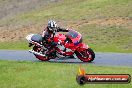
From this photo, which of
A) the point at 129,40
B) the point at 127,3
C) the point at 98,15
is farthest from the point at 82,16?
the point at 129,40

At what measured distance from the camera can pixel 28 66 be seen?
16.3m

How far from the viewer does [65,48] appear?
65.9ft

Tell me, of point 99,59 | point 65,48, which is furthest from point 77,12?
point 65,48

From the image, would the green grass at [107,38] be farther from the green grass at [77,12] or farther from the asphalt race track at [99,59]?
the asphalt race track at [99,59]

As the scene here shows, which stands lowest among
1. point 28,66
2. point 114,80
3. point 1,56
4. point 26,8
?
point 26,8

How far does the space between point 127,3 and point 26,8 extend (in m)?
13.2

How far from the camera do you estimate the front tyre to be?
64.8 ft

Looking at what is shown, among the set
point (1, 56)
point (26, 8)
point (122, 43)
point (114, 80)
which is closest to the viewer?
point (114, 80)

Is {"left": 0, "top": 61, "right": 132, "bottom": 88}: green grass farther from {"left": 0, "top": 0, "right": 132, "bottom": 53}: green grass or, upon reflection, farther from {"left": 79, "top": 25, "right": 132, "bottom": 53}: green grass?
{"left": 79, "top": 25, "right": 132, "bottom": 53}: green grass

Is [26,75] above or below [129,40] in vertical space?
above

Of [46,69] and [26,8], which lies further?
[26,8]

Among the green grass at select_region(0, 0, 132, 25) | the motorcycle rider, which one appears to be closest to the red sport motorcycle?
the motorcycle rider

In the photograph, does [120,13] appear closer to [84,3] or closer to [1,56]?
[84,3]

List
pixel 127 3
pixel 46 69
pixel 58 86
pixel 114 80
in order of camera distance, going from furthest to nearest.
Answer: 1. pixel 127 3
2. pixel 46 69
3. pixel 58 86
4. pixel 114 80
